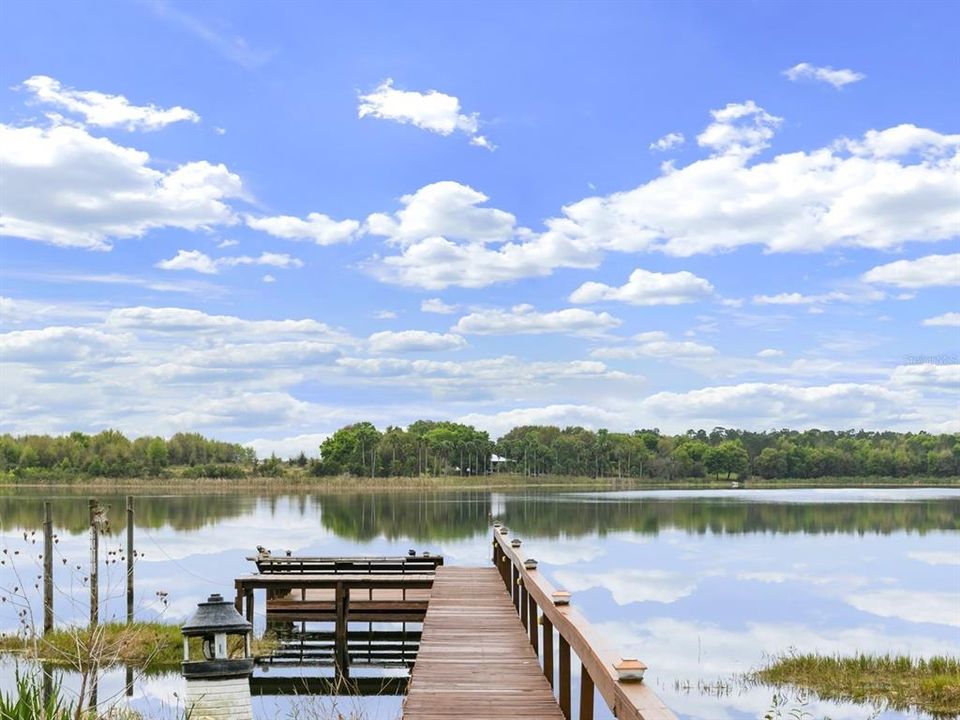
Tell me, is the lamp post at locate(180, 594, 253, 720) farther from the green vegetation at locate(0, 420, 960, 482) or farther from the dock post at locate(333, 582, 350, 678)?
A: the green vegetation at locate(0, 420, 960, 482)

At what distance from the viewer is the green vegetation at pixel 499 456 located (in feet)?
294

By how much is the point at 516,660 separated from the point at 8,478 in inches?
3223

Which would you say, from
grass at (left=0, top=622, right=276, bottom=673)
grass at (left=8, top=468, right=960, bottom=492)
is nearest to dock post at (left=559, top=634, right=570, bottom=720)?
grass at (left=0, top=622, right=276, bottom=673)

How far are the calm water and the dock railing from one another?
327 cm

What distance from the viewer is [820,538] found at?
3672 cm

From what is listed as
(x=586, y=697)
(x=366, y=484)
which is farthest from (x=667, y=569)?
(x=366, y=484)

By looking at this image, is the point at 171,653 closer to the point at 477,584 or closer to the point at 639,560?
the point at 477,584

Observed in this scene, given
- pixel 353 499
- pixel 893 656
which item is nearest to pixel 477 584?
pixel 893 656

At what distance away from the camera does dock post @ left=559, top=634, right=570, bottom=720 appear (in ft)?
22.4

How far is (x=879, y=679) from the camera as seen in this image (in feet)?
45.3

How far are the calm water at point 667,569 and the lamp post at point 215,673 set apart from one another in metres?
1.30

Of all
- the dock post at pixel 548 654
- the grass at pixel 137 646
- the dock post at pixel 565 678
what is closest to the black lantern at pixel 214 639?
the dock post at pixel 548 654

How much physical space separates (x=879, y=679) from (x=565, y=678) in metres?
8.86

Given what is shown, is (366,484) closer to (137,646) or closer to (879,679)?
(137,646)
